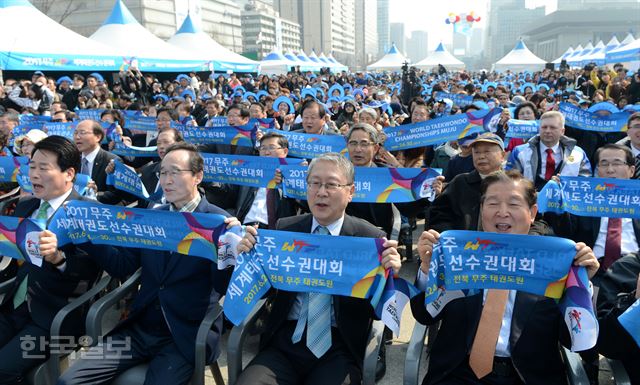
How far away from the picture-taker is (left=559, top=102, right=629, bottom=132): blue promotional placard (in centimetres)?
713

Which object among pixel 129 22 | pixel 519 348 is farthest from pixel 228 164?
pixel 129 22

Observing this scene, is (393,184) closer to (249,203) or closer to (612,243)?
(249,203)

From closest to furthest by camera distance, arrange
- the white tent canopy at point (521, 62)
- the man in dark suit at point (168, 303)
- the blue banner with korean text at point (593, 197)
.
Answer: the man in dark suit at point (168, 303)
the blue banner with korean text at point (593, 197)
the white tent canopy at point (521, 62)

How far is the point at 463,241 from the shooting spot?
7.66 ft

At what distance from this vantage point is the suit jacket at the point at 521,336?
7.96ft

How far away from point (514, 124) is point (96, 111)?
7.14 m

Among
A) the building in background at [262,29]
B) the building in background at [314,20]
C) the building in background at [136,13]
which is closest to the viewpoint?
the building in background at [136,13]

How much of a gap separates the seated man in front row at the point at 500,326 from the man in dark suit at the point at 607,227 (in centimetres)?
137

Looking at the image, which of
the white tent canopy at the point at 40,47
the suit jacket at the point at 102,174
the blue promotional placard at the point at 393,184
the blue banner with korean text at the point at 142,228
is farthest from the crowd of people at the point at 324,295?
the white tent canopy at the point at 40,47

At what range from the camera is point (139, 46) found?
2105 cm

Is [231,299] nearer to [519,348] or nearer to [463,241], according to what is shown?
[463,241]

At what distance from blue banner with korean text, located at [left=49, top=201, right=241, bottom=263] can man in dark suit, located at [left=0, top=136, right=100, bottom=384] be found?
0.49ft

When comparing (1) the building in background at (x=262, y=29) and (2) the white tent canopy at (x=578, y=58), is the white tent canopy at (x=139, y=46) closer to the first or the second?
(2) the white tent canopy at (x=578, y=58)

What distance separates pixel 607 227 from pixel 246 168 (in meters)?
3.03
